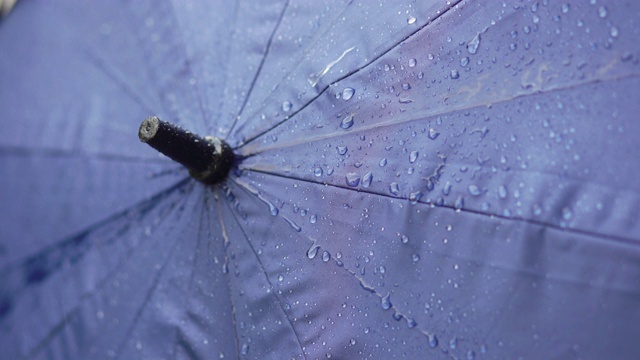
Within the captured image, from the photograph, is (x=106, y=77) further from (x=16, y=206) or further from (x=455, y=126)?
(x=455, y=126)

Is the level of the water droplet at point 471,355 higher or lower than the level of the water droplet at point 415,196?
lower

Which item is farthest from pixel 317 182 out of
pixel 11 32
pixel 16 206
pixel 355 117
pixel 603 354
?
Result: pixel 11 32

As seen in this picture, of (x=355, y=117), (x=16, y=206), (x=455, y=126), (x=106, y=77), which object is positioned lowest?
(x=455, y=126)

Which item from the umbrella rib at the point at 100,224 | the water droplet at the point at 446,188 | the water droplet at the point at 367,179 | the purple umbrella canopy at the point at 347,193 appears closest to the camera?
the purple umbrella canopy at the point at 347,193

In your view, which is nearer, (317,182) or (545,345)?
(545,345)

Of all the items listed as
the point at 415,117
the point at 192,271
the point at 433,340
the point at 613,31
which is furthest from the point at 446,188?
the point at 192,271

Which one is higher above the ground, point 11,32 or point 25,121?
point 11,32

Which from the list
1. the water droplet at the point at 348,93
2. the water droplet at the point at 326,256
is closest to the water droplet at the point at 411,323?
the water droplet at the point at 326,256

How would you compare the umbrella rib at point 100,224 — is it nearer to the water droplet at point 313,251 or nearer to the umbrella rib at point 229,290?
the umbrella rib at point 229,290
